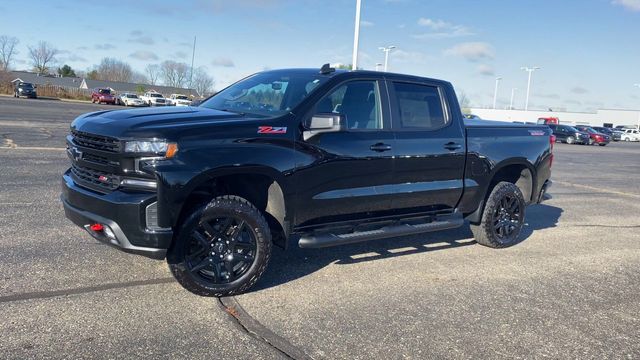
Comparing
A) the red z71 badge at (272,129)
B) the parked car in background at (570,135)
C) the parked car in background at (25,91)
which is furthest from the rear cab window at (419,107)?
the parked car in background at (25,91)

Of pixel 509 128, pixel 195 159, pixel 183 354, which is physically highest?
pixel 509 128

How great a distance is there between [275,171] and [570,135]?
44.8 m

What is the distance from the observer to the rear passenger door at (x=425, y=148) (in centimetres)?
538

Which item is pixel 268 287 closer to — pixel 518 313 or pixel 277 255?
pixel 277 255

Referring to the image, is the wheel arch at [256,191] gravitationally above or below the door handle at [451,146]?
below

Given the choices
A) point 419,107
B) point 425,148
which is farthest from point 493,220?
point 419,107

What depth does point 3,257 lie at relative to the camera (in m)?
4.86

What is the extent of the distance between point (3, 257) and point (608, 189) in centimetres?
1303

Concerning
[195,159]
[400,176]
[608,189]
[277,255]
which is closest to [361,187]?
[400,176]

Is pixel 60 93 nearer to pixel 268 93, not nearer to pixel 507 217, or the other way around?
pixel 268 93

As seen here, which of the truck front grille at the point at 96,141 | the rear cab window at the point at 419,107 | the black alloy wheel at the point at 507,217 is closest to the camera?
the truck front grille at the point at 96,141

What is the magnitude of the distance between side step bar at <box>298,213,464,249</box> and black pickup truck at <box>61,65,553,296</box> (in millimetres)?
14

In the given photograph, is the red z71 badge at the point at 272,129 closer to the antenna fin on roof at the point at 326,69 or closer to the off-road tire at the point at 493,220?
the antenna fin on roof at the point at 326,69

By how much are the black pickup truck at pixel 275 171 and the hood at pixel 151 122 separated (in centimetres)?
1
